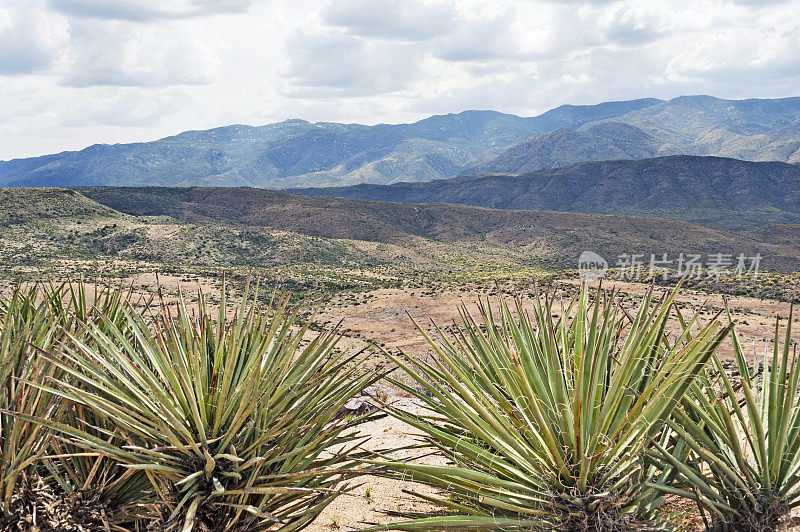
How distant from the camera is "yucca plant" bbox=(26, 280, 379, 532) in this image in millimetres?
2629

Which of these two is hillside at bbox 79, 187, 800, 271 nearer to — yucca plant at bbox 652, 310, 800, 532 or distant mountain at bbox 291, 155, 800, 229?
distant mountain at bbox 291, 155, 800, 229

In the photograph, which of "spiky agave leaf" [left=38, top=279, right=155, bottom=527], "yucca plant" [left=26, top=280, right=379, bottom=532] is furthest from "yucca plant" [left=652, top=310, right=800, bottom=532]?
"spiky agave leaf" [left=38, top=279, right=155, bottom=527]

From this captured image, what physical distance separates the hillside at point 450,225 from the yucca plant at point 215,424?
6320 cm

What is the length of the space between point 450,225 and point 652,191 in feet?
223

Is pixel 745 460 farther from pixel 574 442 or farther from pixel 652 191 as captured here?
pixel 652 191

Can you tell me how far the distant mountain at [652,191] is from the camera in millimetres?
116062

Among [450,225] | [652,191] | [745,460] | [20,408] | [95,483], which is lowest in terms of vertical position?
[450,225]

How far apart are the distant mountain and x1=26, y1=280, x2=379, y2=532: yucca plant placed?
11136 centimetres

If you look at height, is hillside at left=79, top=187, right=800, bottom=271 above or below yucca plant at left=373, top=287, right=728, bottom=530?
below

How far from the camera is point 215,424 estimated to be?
110 inches

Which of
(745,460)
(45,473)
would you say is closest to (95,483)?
(45,473)

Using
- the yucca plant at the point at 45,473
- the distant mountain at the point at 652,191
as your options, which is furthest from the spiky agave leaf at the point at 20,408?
the distant mountain at the point at 652,191

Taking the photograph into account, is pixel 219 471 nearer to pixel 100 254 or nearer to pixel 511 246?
pixel 100 254

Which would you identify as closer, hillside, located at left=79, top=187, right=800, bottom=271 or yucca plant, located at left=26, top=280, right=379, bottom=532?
yucca plant, located at left=26, top=280, right=379, bottom=532
